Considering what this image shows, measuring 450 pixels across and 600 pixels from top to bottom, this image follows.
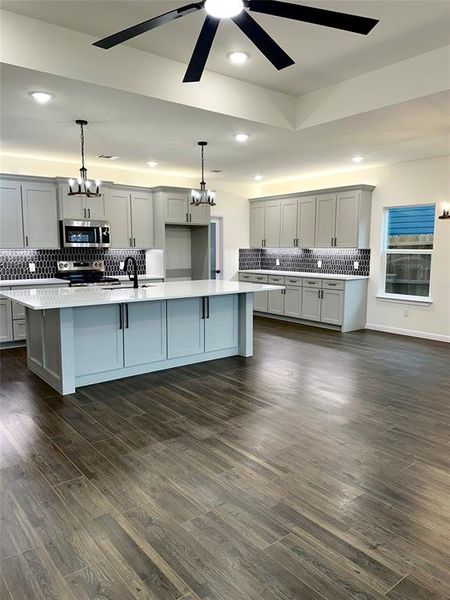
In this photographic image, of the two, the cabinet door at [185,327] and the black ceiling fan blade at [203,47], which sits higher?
the black ceiling fan blade at [203,47]

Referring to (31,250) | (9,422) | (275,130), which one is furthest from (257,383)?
(31,250)

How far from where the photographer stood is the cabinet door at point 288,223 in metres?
8.18

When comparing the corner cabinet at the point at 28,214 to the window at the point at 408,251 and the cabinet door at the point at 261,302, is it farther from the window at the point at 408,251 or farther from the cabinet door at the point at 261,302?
the window at the point at 408,251

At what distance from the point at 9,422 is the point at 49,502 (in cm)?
130

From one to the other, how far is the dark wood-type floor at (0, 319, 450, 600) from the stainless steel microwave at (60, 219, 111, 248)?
9.12ft

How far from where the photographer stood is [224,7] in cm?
212

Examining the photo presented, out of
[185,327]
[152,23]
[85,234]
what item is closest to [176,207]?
[85,234]

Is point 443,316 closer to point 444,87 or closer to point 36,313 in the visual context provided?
point 444,87

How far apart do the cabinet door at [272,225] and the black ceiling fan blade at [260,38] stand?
19.5 ft

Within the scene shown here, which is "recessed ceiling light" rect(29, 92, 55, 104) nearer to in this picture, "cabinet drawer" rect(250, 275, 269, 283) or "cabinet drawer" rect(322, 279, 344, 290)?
"cabinet drawer" rect(322, 279, 344, 290)

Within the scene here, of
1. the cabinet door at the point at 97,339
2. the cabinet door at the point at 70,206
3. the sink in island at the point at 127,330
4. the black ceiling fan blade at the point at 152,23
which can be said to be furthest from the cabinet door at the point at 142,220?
the black ceiling fan blade at the point at 152,23

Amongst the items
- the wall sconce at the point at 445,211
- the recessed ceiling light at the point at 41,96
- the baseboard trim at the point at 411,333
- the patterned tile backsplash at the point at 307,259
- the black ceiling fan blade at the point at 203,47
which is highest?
the recessed ceiling light at the point at 41,96

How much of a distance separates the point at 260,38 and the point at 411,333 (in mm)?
5621

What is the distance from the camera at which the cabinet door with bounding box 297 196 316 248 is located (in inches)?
307
